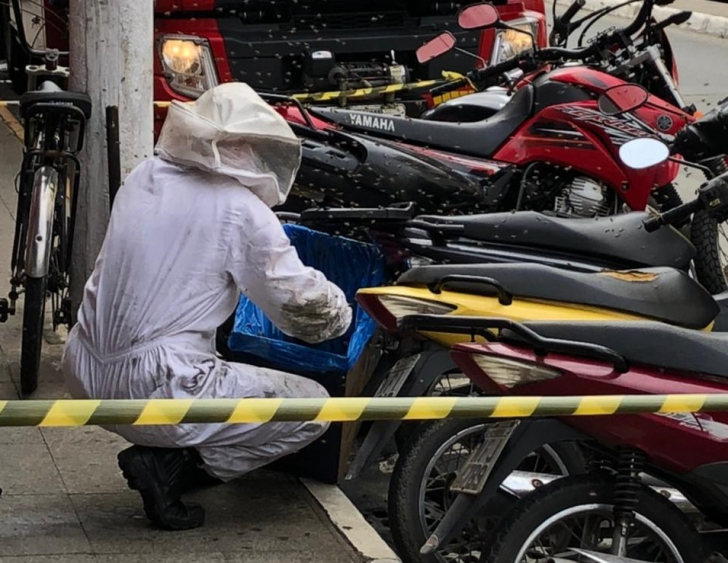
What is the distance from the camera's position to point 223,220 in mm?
4398

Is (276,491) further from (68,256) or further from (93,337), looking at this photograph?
(68,256)

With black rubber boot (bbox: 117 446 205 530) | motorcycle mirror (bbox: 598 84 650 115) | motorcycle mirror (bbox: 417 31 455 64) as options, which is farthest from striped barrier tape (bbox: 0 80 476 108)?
black rubber boot (bbox: 117 446 205 530)

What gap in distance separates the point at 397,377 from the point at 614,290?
2.33 ft

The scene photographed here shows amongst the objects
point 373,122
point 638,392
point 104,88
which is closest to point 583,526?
point 638,392

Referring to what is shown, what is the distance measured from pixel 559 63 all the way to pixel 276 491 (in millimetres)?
3291

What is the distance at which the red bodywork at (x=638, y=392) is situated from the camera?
3654mm

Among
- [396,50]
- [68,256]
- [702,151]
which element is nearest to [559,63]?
[396,50]

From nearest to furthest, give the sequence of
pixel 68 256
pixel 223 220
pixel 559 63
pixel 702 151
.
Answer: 1. pixel 223 220
2. pixel 702 151
3. pixel 68 256
4. pixel 559 63

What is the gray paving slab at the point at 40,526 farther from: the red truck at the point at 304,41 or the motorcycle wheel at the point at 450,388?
Result: the red truck at the point at 304,41

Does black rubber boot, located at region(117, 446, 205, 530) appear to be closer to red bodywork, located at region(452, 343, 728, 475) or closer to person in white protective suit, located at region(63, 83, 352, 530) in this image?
person in white protective suit, located at region(63, 83, 352, 530)

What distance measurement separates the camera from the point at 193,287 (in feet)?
14.5

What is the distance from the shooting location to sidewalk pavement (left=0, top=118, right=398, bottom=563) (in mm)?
4273

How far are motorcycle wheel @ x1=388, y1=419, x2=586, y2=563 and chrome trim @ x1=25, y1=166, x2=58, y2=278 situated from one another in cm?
184

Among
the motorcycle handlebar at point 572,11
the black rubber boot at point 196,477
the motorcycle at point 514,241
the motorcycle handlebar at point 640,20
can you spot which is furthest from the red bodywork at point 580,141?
the black rubber boot at point 196,477
